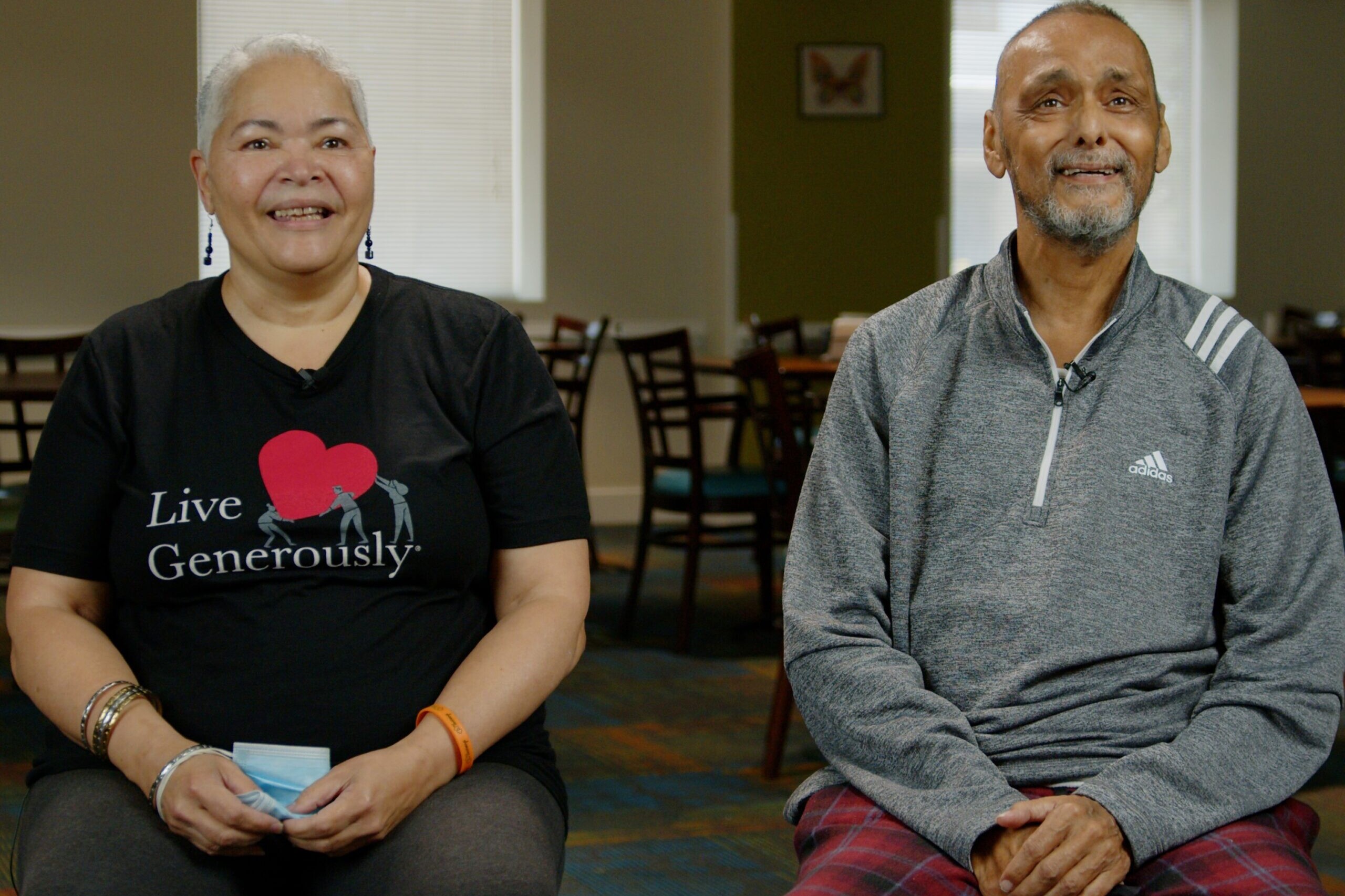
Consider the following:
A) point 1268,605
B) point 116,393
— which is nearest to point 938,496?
point 1268,605

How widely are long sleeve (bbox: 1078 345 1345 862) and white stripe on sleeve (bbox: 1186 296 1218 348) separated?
0.20 feet

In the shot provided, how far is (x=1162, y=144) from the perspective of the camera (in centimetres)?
157

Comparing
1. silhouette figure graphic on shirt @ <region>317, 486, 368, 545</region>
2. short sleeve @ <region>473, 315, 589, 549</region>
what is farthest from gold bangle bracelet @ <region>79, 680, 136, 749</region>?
short sleeve @ <region>473, 315, 589, 549</region>

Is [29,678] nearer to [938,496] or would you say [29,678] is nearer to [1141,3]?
[938,496]

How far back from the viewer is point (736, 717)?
3.48m

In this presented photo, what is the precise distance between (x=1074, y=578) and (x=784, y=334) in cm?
459

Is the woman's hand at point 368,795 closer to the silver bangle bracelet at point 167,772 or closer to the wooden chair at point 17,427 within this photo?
the silver bangle bracelet at point 167,772

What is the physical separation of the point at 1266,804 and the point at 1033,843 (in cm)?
25

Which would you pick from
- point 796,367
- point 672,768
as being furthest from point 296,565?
point 796,367

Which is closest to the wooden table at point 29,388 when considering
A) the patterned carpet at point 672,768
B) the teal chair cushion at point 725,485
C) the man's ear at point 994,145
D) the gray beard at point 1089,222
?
the patterned carpet at point 672,768

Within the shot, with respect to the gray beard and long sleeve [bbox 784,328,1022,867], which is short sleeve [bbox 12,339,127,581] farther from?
the gray beard

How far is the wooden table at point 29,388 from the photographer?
3.29 metres

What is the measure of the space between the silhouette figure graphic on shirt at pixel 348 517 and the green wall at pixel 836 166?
18.5 ft

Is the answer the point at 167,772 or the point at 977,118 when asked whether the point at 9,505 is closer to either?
the point at 167,772
